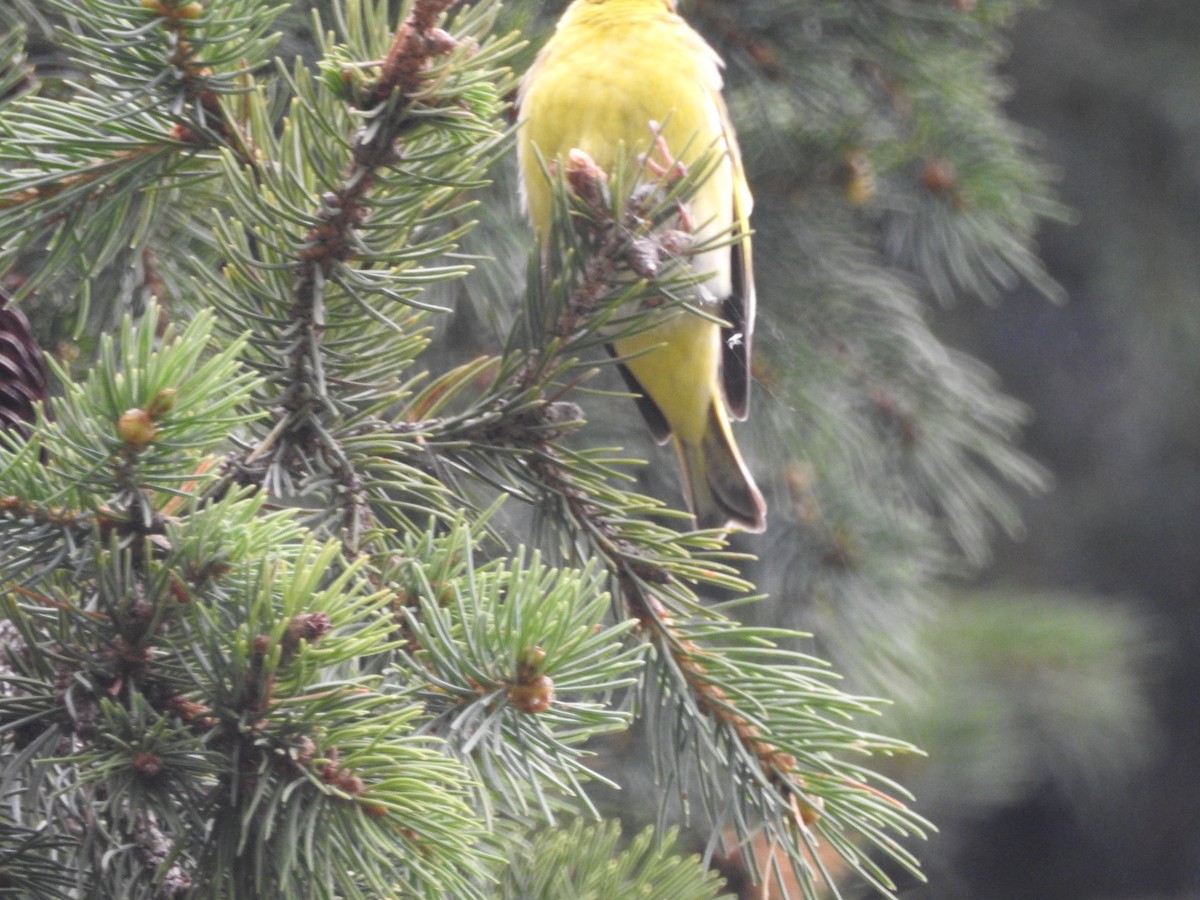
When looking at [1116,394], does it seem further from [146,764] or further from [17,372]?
[146,764]

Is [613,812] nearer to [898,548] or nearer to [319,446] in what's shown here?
[898,548]

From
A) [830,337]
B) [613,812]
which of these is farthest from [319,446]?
[830,337]

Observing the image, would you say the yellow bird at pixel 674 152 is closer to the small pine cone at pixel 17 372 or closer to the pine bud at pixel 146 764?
the small pine cone at pixel 17 372

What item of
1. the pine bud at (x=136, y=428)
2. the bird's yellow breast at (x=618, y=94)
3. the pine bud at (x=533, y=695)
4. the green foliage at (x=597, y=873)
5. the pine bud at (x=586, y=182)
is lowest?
the green foliage at (x=597, y=873)

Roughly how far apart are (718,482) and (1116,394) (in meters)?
5.12

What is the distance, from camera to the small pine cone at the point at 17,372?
45.1 inches

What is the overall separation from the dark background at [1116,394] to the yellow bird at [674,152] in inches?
150

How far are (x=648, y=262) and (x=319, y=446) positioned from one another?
31cm

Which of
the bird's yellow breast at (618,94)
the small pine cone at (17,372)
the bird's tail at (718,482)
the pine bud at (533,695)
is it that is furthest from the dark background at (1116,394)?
the pine bud at (533,695)

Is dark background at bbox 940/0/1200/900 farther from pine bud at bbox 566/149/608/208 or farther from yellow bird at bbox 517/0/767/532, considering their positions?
pine bud at bbox 566/149/608/208

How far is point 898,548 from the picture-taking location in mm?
2443

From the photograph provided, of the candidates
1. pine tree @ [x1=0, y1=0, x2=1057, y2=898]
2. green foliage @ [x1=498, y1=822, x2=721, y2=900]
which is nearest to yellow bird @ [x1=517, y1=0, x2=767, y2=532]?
pine tree @ [x1=0, y1=0, x2=1057, y2=898]

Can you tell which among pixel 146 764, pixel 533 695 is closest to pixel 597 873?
pixel 533 695

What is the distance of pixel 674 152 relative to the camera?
6.43 ft
